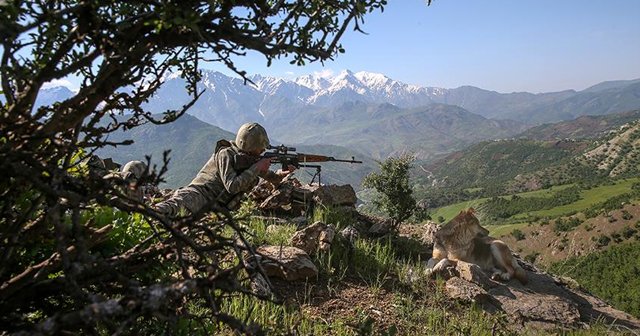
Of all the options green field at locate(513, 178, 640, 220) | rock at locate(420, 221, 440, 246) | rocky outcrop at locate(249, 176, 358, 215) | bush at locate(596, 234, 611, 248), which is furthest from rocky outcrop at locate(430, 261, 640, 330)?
green field at locate(513, 178, 640, 220)

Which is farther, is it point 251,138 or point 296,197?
point 296,197

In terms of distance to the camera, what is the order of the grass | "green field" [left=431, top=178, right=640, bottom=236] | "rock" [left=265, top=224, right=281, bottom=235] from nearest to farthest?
the grass → "rock" [left=265, top=224, right=281, bottom=235] → "green field" [left=431, top=178, right=640, bottom=236]

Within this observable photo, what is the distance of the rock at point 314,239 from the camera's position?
21.2 ft

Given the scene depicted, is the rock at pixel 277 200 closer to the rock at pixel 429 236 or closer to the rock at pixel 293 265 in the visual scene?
the rock at pixel 429 236

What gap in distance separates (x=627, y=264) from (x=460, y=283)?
266 feet

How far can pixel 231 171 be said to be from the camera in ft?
21.4

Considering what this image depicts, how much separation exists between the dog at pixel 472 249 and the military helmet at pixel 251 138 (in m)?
3.32

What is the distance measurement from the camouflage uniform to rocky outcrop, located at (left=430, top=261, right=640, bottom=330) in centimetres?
320

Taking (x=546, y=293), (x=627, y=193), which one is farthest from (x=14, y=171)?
(x=627, y=193)

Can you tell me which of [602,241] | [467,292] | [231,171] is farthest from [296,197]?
[602,241]

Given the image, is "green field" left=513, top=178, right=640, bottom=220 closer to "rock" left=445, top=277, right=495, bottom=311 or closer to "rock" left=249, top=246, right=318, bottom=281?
"rock" left=445, top=277, right=495, bottom=311

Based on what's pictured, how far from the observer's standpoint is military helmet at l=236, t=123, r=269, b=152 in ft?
21.7

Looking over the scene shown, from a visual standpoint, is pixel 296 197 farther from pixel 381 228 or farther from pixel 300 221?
pixel 381 228

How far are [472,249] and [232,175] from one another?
13.9 feet
